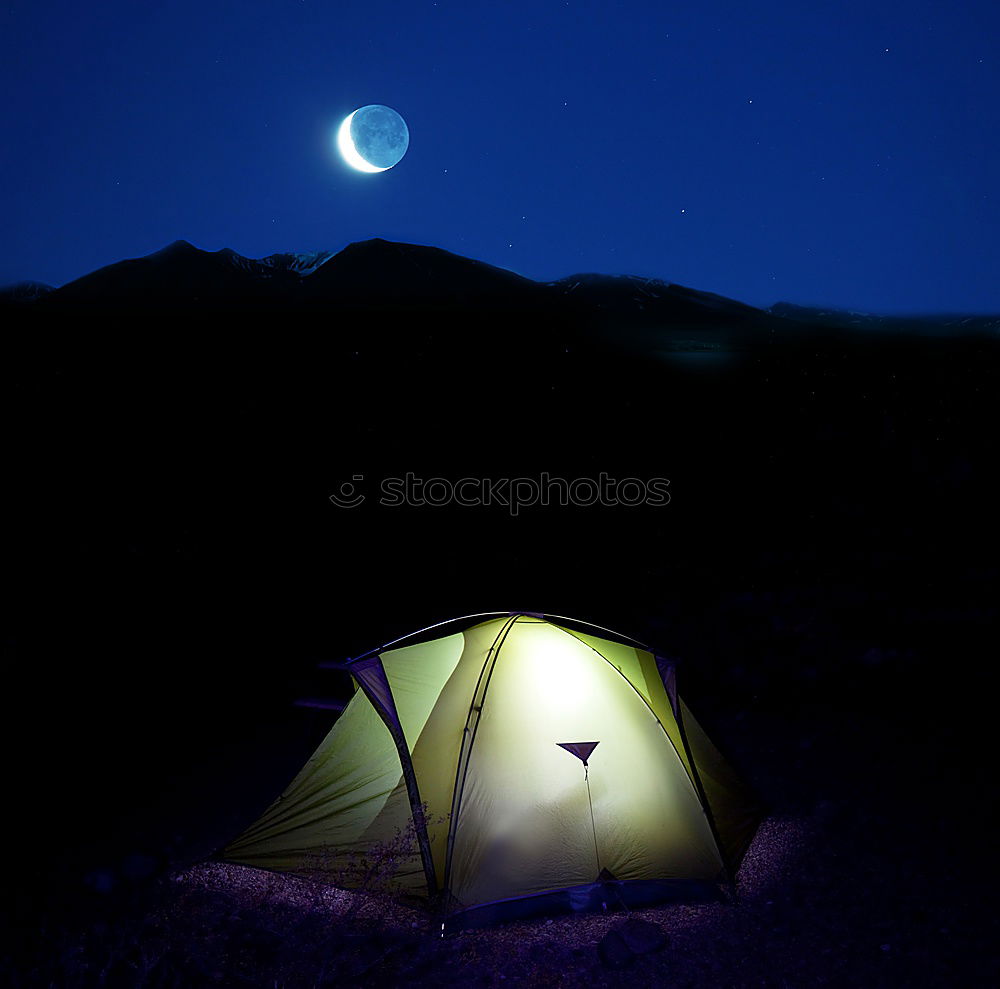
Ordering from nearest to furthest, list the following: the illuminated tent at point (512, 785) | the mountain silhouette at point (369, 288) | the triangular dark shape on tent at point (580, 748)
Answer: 1. the illuminated tent at point (512, 785)
2. the triangular dark shape on tent at point (580, 748)
3. the mountain silhouette at point (369, 288)

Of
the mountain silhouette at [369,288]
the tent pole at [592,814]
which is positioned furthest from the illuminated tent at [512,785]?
the mountain silhouette at [369,288]

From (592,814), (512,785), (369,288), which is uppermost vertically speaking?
(369,288)

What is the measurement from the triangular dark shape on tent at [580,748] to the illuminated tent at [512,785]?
0.01 meters

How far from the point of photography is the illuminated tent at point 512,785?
16.7ft

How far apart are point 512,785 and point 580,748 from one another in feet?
2.04

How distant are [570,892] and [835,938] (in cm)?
189

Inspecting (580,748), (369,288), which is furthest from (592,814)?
(369,288)

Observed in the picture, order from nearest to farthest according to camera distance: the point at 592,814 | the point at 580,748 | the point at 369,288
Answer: the point at 592,814 → the point at 580,748 → the point at 369,288

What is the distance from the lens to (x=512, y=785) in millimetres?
5277

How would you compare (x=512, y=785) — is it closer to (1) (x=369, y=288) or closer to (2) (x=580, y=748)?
(2) (x=580, y=748)

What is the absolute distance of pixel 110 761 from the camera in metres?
8.30

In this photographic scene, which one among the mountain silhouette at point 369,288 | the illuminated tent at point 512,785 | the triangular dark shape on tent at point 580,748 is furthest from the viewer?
the mountain silhouette at point 369,288

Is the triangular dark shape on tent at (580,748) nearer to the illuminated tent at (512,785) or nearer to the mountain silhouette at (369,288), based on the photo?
the illuminated tent at (512,785)

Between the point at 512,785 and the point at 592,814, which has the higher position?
the point at 512,785
